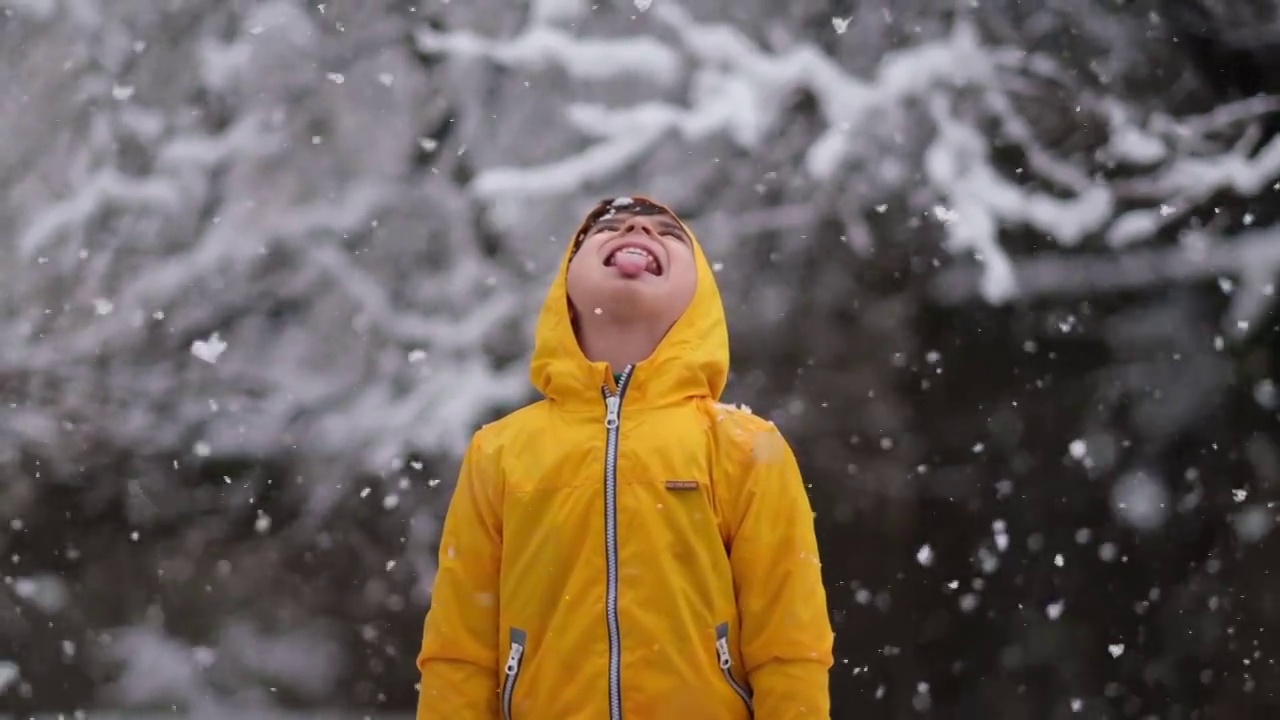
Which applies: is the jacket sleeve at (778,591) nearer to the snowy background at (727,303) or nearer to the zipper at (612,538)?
the zipper at (612,538)

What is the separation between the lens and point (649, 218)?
44.6 inches

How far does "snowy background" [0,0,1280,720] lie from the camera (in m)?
1.62

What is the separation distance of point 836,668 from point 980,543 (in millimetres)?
280

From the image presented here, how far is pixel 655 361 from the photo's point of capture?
1.01m

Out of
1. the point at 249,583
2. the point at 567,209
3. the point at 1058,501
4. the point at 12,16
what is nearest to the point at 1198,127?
the point at 1058,501

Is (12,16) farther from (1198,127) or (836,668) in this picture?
(1198,127)

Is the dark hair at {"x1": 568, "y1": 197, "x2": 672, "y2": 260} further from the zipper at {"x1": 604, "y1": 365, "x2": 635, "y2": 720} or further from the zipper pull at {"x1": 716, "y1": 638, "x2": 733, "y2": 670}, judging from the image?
the zipper pull at {"x1": 716, "y1": 638, "x2": 733, "y2": 670}

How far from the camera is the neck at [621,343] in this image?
41.0 inches

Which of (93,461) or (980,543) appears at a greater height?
(93,461)

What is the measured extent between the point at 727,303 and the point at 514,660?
86 cm

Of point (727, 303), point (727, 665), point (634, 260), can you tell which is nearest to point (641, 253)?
point (634, 260)

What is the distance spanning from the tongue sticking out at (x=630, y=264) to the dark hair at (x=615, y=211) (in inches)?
3.5

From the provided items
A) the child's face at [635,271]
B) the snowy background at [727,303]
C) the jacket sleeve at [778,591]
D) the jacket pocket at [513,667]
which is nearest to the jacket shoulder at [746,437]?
the jacket sleeve at [778,591]

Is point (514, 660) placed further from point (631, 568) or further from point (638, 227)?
point (638, 227)
